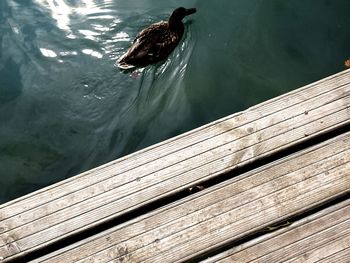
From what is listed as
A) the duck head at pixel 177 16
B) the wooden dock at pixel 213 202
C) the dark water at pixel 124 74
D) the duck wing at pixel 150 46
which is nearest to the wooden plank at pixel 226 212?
the wooden dock at pixel 213 202

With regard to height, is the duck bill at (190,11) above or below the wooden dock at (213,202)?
above

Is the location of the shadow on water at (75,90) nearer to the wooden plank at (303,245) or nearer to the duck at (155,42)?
the duck at (155,42)

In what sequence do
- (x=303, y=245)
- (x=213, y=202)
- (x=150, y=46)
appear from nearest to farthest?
(x=303, y=245) < (x=213, y=202) < (x=150, y=46)

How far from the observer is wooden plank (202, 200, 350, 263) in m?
2.85

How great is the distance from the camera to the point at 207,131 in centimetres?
321

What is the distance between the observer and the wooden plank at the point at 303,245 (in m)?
2.85

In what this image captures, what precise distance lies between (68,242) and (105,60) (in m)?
2.21

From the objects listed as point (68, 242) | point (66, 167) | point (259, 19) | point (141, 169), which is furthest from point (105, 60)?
point (68, 242)

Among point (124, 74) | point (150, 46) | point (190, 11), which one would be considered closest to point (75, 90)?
point (124, 74)

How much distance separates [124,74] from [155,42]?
1.41ft

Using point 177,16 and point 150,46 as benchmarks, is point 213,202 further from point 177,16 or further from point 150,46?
point 177,16

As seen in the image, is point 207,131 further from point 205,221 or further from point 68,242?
point 68,242

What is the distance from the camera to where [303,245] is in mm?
2877

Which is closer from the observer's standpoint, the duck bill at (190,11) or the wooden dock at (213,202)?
the wooden dock at (213,202)
